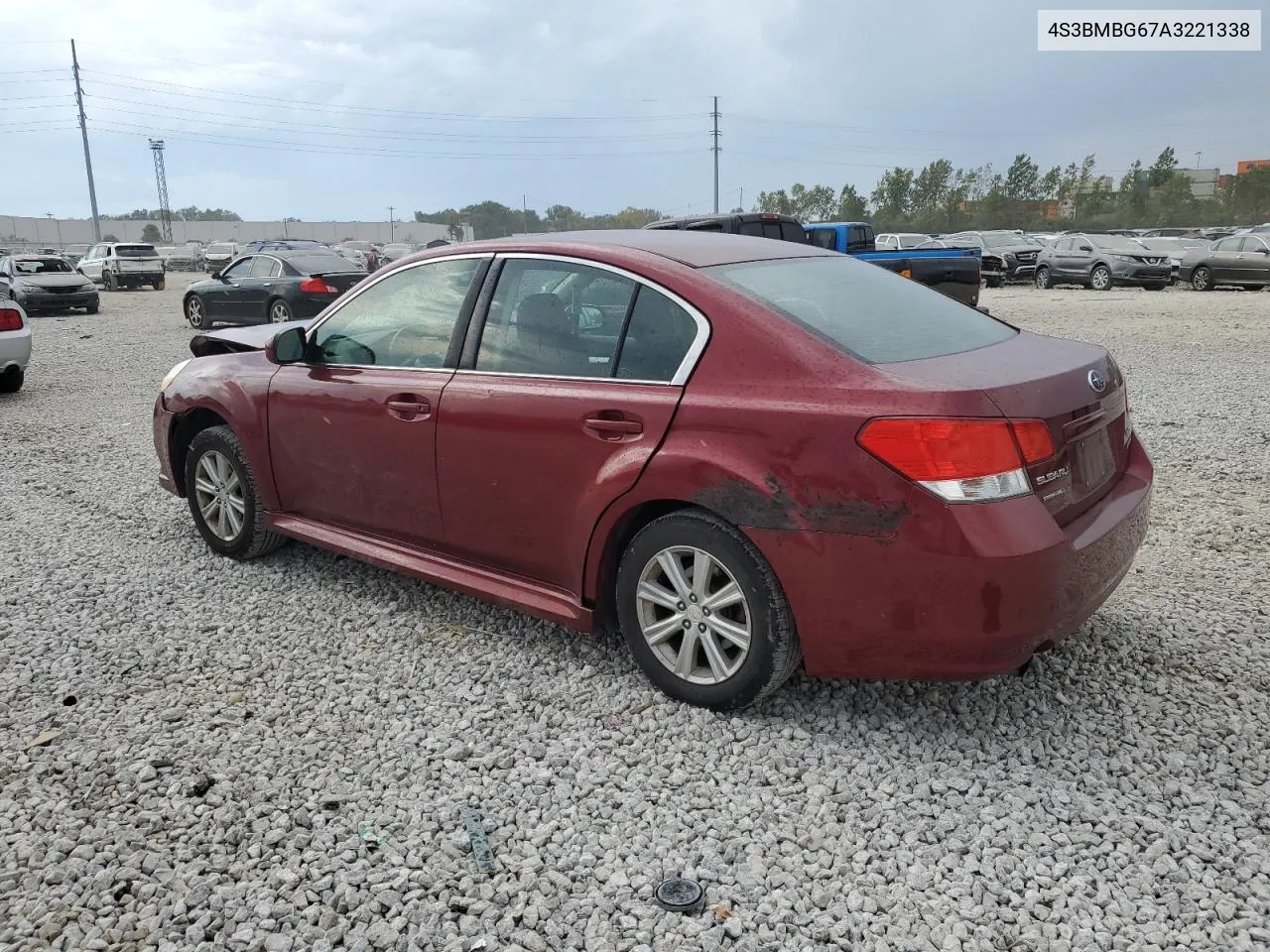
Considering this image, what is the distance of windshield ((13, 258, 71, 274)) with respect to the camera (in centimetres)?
2255

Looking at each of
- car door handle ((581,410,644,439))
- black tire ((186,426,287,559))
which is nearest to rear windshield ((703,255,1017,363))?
car door handle ((581,410,644,439))

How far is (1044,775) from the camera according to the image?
3068mm

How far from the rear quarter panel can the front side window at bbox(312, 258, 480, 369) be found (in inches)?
17.6

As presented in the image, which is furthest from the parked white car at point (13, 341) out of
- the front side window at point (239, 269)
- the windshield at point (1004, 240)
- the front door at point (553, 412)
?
the windshield at point (1004, 240)

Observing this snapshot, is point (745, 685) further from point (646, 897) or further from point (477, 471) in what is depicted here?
point (477, 471)

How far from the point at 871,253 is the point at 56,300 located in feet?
58.0

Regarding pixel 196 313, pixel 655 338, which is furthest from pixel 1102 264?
pixel 655 338

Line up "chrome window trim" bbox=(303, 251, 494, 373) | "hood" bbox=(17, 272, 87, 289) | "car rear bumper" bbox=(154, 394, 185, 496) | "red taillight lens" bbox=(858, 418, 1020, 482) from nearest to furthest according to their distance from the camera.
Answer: "red taillight lens" bbox=(858, 418, 1020, 482), "chrome window trim" bbox=(303, 251, 494, 373), "car rear bumper" bbox=(154, 394, 185, 496), "hood" bbox=(17, 272, 87, 289)

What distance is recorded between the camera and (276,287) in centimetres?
1677

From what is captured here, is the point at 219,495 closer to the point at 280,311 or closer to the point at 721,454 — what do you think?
the point at 721,454

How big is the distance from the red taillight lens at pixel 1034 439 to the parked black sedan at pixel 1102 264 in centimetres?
2446

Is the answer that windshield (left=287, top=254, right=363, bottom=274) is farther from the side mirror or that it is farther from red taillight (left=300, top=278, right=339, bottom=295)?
the side mirror

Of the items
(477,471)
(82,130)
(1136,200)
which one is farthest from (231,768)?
(1136,200)

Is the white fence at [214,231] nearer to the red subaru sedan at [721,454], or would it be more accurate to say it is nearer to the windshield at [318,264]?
the windshield at [318,264]
